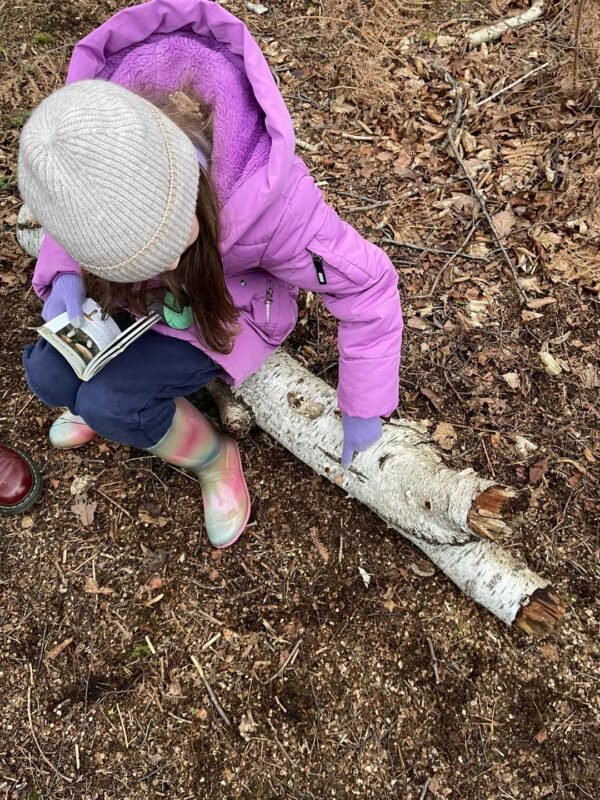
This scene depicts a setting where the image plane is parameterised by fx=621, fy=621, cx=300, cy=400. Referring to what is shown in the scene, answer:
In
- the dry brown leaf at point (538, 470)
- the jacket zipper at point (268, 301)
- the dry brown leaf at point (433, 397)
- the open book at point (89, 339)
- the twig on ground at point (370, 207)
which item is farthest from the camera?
the twig on ground at point (370, 207)

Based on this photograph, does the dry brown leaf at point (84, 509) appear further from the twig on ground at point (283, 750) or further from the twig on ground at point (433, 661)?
the twig on ground at point (433, 661)

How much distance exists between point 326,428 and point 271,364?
0.42m

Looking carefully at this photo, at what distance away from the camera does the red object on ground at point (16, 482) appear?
8.98 ft

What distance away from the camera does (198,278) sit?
6.29ft

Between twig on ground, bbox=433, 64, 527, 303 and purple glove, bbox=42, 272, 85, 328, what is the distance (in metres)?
2.16

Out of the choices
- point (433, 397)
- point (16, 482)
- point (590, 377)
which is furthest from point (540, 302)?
point (16, 482)

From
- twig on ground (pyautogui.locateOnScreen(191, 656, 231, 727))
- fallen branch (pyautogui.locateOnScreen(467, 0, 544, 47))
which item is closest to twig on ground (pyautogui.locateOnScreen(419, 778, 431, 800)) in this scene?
twig on ground (pyautogui.locateOnScreen(191, 656, 231, 727))

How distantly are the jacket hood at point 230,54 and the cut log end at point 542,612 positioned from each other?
166 centimetres

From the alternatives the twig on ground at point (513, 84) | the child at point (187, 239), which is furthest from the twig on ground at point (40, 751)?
the twig on ground at point (513, 84)

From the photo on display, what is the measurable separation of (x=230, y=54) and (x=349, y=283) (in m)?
0.85

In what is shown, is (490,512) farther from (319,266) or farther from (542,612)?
(319,266)

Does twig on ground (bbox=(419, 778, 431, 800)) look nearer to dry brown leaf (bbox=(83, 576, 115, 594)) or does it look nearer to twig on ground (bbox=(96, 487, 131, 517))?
dry brown leaf (bbox=(83, 576, 115, 594))

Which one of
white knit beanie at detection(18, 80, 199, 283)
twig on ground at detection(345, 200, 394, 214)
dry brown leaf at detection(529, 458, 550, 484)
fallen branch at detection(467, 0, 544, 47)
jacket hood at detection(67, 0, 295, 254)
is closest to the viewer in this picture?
white knit beanie at detection(18, 80, 199, 283)

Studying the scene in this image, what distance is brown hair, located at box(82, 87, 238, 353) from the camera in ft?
5.88
